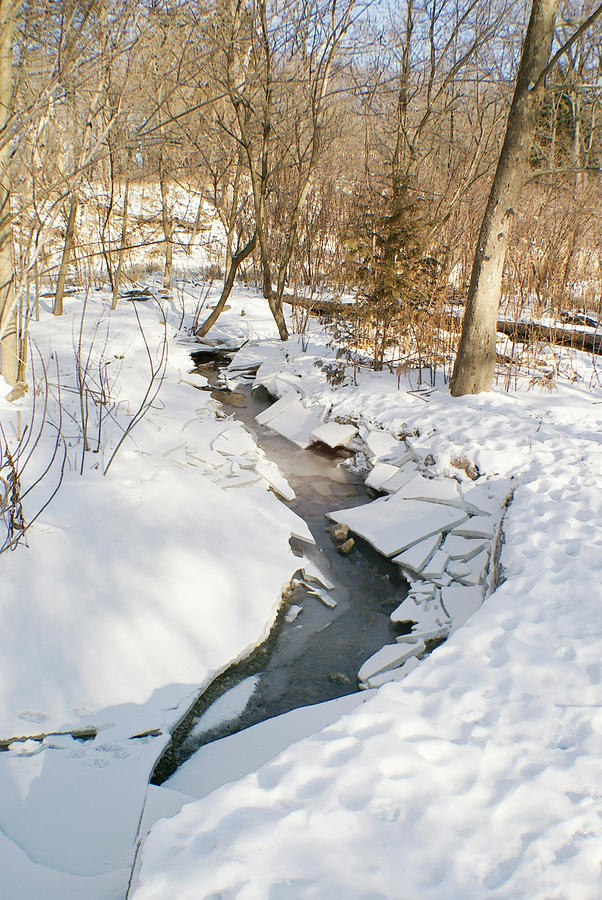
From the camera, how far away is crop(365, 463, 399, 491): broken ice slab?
19.0ft

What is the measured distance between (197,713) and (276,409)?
4750 millimetres

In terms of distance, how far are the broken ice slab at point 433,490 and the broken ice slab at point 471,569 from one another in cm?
67

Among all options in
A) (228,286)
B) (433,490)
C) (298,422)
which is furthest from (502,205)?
(228,286)

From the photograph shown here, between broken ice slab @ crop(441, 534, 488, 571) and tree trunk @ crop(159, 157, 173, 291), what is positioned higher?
tree trunk @ crop(159, 157, 173, 291)

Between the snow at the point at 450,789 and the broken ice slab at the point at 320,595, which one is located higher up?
the snow at the point at 450,789

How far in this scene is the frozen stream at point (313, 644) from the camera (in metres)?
3.09

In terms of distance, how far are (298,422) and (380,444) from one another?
1.32 m

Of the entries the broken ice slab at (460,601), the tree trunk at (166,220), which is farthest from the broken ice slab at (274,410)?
the tree trunk at (166,220)

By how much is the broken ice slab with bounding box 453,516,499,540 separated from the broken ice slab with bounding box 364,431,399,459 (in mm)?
1615

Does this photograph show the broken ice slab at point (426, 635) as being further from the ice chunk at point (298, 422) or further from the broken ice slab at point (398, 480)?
the ice chunk at point (298, 422)

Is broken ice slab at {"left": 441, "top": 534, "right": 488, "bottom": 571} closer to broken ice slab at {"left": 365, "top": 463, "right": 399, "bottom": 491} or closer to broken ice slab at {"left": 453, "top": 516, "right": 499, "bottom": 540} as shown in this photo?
broken ice slab at {"left": 453, "top": 516, "right": 499, "bottom": 540}

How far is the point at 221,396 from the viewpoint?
27.6 ft

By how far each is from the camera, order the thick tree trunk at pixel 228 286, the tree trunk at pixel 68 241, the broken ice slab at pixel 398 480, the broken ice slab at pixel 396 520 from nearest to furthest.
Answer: the broken ice slab at pixel 396 520
the broken ice slab at pixel 398 480
the tree trunk at pixel 68 241
the thick tree trunk at pixel 228 286

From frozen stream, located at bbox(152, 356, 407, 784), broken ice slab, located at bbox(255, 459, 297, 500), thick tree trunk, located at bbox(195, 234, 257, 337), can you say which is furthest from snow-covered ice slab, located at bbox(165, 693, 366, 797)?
thick tree trunk, located at bbox(195, 234, 257, 337)
